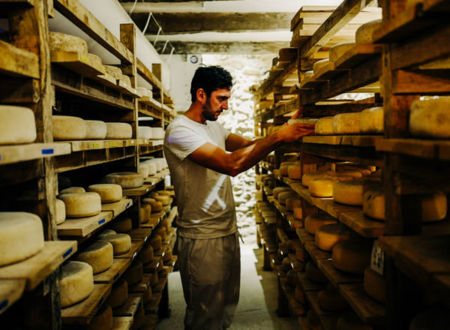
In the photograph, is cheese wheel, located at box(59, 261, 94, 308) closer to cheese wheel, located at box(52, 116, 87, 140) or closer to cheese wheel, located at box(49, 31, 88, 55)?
cheese wheel, located at box(52, 116, 87, 140)

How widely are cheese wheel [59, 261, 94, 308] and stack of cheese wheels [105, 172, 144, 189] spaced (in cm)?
103

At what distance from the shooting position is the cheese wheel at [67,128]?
1.73 m

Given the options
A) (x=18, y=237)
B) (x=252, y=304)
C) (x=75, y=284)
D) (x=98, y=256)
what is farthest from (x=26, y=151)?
(x=252, y=304)

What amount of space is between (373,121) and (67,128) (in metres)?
1.48

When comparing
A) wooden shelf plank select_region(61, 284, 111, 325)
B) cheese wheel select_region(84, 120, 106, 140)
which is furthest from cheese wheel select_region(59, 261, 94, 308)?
cheese wheel select_region(84, 120, 106, 140)

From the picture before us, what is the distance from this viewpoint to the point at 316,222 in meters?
2.53

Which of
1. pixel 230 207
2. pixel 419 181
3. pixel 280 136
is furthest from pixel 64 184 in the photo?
pixel 419 181

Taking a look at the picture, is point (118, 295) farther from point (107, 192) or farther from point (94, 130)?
point (94, 130)

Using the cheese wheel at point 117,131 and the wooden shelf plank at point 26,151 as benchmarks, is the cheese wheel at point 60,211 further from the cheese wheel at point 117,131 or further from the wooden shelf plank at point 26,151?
the cheese wheel at point 117,131

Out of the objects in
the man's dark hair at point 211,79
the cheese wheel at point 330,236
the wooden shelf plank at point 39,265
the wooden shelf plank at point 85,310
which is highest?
the man's dark hair at point 211,79

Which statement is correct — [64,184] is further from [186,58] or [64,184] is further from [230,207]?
[186,58]

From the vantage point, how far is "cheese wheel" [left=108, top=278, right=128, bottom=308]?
242 centimetres

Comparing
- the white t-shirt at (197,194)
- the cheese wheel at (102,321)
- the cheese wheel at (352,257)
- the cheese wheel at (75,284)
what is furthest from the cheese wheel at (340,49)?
the cheese wheel at (102,321)

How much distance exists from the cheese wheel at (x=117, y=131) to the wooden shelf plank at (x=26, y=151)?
1.19m
